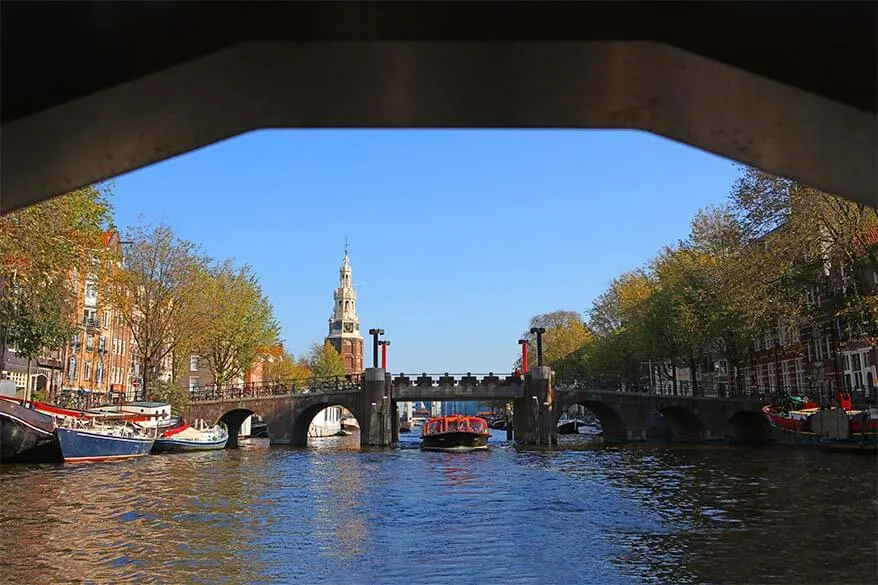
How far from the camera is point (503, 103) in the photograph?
13.4ft

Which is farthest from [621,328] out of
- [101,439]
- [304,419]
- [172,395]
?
[101,439]

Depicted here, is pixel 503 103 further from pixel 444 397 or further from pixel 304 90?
pixel 444 397

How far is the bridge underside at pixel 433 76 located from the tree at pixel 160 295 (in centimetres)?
4550

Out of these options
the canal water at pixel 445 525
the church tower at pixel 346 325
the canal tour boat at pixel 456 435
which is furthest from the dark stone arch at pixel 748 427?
the church tower at pixel 346 325

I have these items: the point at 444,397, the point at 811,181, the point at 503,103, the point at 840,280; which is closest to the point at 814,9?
the point at 811,181

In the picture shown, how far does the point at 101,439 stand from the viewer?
3572 cm

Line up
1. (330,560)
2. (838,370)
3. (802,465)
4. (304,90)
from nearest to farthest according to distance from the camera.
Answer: (304,90) → (330,560) → (802,465) → (838,370)

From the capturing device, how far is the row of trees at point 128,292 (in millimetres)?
20625

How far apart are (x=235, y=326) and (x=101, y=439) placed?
22723 millimetres

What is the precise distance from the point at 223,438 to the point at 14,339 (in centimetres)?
1792

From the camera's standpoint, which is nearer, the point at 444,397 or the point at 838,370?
the point at 838,370

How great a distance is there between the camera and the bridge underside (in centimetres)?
344

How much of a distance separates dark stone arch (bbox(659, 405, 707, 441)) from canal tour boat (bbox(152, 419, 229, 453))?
34.7 m

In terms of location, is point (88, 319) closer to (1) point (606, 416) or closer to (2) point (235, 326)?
(2) point (235, 326)
